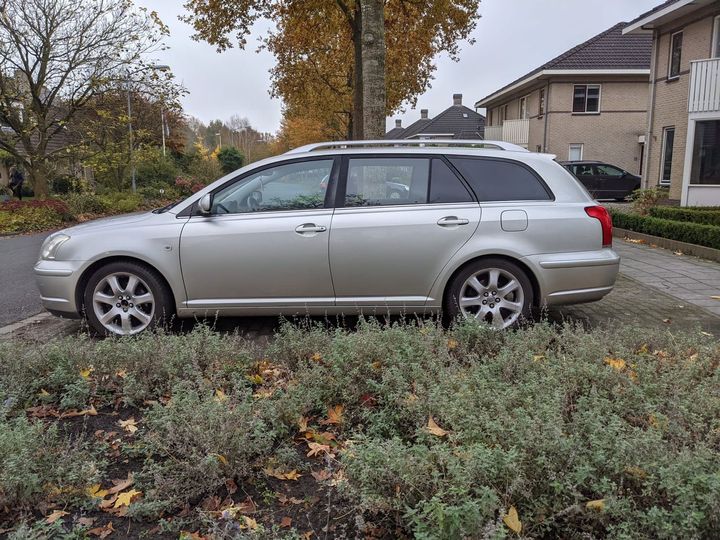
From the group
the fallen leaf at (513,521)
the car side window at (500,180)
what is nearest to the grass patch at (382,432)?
the fallen leaf at (513,521)

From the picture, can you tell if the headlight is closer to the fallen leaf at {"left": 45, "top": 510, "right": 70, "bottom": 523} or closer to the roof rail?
the roof rail

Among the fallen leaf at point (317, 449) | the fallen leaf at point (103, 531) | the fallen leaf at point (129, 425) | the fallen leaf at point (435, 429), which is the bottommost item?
the fallen leaf at point (103, 531)

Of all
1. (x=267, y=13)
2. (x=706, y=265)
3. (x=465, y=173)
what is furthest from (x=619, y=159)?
(x=465, y=173)

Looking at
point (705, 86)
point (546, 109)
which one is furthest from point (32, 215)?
point (546, 109)

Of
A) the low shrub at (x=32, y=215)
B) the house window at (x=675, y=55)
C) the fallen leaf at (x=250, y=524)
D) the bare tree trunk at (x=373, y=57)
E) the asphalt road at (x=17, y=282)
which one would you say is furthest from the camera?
the house window at (x=675, y=55)

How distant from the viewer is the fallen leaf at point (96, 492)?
264 cm

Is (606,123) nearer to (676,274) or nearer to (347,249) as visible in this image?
(676,274)

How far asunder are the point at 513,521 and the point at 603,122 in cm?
3090

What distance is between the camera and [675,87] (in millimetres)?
18953

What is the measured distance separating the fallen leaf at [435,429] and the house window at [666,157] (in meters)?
19.6

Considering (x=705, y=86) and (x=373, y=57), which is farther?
(x=705, y=86)

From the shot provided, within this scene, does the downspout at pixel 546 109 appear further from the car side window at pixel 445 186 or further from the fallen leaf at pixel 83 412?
the fallen leaf at pixel 83 412

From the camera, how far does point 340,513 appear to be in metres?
2.54

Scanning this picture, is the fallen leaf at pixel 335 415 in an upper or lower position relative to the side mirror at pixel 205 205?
lower
